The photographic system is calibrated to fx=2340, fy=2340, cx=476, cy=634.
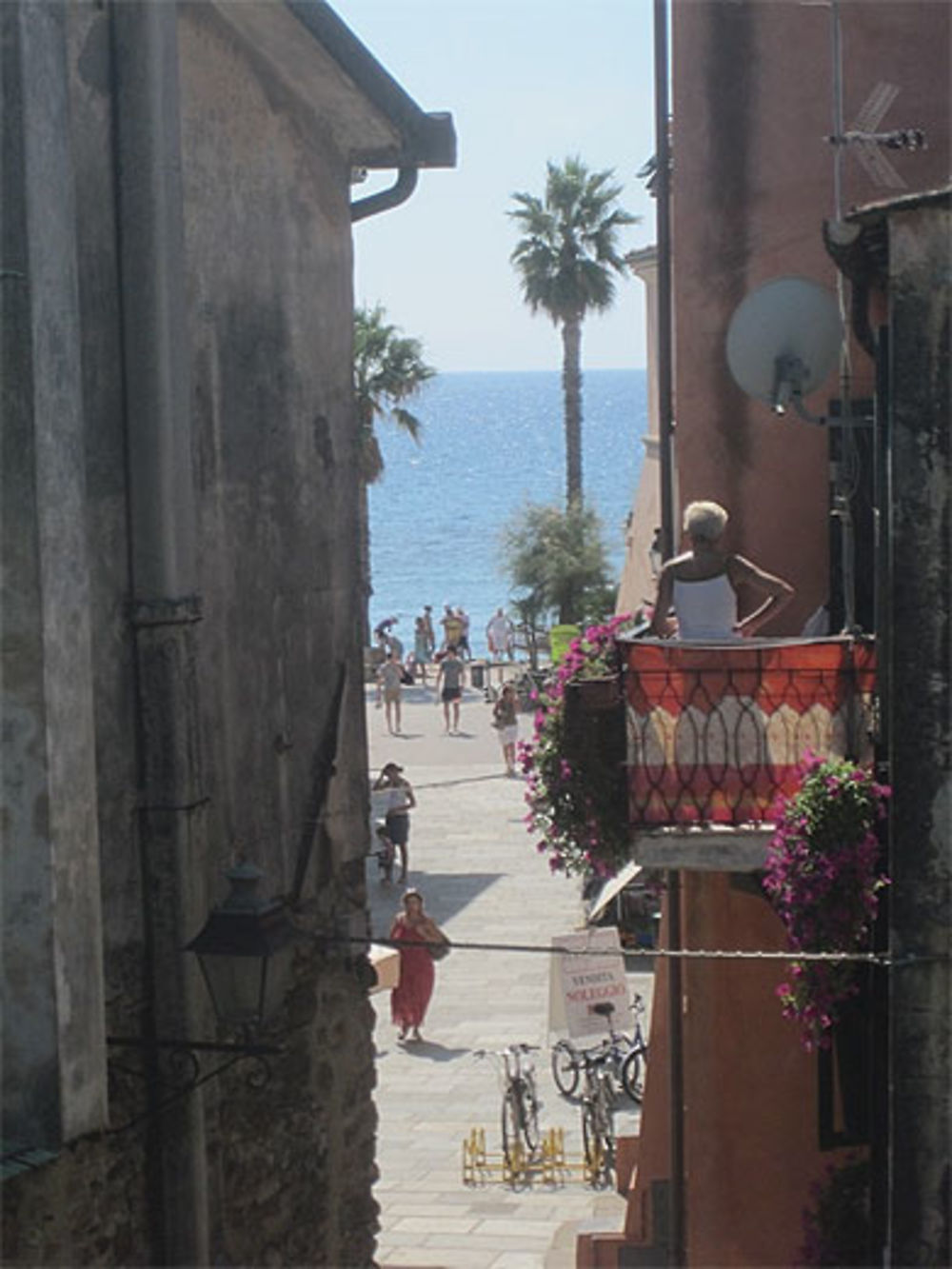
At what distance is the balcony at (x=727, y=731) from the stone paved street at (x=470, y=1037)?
5.85 m

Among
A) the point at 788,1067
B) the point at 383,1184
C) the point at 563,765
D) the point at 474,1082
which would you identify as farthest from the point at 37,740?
the point at 474,1082

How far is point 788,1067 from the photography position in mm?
11633

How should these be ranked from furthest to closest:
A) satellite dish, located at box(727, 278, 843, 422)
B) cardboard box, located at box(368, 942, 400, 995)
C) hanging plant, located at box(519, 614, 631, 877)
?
1. cardboard box, located at box(368, 942, 400, 995)
2. satellite dish, located at box(727, 278, 843, 422)
3. hanging plant, located at box(519, 614, 631, 877)

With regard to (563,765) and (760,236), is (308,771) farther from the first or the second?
(760,236)

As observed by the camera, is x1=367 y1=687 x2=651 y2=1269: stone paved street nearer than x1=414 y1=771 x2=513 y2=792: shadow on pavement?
Yes

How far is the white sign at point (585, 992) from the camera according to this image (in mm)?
17188

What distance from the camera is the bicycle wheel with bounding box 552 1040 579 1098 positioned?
1938 cm

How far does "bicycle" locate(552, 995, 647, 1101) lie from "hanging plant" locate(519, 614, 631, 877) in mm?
8994

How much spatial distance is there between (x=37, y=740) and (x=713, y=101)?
21.4ft

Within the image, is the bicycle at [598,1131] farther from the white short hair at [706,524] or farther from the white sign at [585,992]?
the white short hair at [706,524]

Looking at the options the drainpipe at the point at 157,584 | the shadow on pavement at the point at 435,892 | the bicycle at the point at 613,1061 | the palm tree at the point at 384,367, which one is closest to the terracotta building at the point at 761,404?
the drainpipe at the point at 157,584

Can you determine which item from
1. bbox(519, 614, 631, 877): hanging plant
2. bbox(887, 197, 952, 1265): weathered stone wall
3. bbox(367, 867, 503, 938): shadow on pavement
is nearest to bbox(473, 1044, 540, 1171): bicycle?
bbox(367, 867, 503, 938): shadow on pavement

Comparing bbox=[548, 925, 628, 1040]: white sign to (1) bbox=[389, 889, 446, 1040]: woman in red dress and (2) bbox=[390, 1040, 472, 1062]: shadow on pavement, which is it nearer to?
(1) bbox=[389, 889, 446, 1040]: woman in red dress

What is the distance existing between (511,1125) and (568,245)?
39789mm
